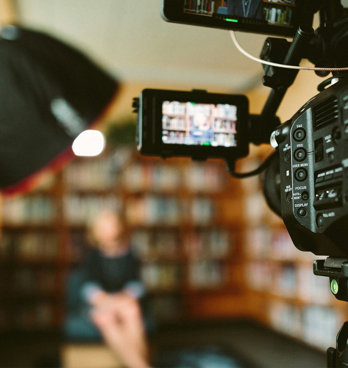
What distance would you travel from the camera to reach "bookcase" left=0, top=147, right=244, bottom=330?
3775 millimetres

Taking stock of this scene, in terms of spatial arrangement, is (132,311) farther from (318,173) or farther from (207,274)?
(318,173)

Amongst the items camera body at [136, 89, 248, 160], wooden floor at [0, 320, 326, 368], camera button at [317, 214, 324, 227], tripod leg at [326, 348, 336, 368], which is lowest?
wooden floor at [0, 320, 326, 368]

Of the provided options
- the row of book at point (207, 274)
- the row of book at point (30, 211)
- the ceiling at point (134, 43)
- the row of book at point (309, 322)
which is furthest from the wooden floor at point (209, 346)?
the ceiling at point (134, 43)

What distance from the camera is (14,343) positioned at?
11.3 feet

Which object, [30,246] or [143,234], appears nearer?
[30,246]

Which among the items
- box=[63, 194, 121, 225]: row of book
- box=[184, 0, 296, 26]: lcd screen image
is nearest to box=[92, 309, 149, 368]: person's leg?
box=[63, 194, 121, 225]: row of book

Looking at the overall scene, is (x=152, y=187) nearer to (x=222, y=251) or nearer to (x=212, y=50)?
(x=222, y=251)

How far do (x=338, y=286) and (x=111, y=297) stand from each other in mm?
2516

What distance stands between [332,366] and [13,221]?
12.0 ft

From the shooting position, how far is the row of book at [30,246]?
3.76 meters

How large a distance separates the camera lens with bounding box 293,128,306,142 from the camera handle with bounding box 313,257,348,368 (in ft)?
0.56

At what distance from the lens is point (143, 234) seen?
4.10 meters

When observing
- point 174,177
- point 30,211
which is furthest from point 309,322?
point 30,211

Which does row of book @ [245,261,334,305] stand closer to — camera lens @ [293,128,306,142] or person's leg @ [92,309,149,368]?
person's leg @ [92,309,149,368]
